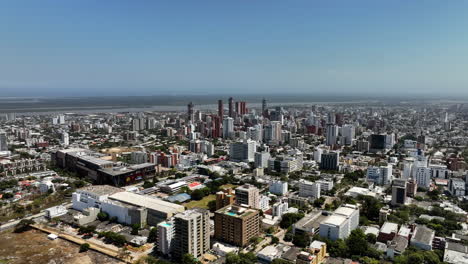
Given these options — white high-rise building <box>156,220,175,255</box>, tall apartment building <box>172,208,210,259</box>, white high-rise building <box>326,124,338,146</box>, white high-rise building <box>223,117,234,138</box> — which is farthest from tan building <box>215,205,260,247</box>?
white high-rise building <box>223,117,234,138</box>

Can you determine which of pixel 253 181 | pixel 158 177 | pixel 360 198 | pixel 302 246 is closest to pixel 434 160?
pixel 360 198

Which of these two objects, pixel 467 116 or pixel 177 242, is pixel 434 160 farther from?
pixel 467 116

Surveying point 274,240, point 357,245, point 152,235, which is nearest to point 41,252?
point 152,235

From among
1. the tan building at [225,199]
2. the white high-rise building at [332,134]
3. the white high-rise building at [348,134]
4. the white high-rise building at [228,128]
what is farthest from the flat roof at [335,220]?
the white high-rise building at [228,128]

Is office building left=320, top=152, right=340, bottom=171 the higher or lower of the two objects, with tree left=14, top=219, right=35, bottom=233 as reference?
higher

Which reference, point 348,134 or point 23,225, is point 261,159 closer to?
point 348,134

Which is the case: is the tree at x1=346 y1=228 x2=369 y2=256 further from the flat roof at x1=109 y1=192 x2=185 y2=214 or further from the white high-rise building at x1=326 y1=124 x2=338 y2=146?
the white high-rise building at x1=326 y1=124 x2=338 y2=146
